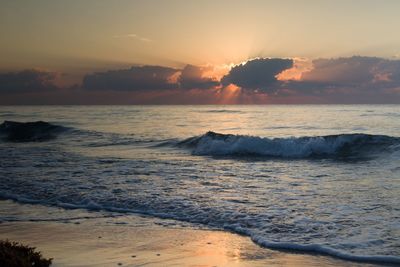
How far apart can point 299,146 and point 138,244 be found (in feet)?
58.7

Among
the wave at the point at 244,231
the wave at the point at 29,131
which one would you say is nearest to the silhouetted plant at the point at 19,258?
the wave at the point at 244,231

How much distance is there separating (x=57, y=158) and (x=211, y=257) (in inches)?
613

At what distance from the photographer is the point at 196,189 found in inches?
483

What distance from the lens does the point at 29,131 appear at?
41312 mm

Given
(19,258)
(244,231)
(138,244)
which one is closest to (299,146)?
(244,231)

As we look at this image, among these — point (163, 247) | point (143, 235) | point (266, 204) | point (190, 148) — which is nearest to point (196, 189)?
point (266, 204)

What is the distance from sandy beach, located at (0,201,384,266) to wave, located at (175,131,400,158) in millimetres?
15293

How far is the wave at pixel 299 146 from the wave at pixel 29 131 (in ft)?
53.7

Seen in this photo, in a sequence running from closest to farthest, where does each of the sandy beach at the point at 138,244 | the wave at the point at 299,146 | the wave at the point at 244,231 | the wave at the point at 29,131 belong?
the sandy beach at the point at 138,244 → the wave at the point at 244,231 → the wave at the point at 299,146 → the wave at the point at 29,131

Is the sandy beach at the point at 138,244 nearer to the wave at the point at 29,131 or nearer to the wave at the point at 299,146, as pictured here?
the wave at the point at 299,146

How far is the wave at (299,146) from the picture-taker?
23.3 m

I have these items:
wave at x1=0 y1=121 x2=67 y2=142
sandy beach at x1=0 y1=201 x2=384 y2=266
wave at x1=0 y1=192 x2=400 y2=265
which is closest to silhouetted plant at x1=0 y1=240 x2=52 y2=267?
sandy beach at x1=0 y1=201 x2=384 y2=266

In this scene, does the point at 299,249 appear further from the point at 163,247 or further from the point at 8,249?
the point at 8,249

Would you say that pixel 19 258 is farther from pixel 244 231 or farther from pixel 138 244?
pixel 244 231
